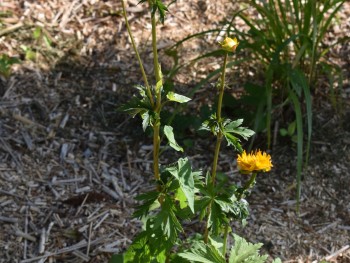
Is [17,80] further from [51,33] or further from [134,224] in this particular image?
[134,224]

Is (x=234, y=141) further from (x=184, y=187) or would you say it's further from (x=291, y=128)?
(x=291, y=128)


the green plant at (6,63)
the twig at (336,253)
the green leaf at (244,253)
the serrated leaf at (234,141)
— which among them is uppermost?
the serrated leaf at (234,141)

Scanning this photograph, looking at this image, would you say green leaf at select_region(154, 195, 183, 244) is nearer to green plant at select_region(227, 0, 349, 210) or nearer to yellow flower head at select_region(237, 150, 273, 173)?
yellow flower head at select_region(237, 150, 273, 173)

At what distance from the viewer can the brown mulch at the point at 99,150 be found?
2.67m

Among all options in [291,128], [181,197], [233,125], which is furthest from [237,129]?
[291,128]

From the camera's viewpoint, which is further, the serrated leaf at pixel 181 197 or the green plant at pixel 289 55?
the green plant at pixel 289 55

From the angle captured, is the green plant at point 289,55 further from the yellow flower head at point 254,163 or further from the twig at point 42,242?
the twig at point 42,242

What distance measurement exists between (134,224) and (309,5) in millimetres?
1302

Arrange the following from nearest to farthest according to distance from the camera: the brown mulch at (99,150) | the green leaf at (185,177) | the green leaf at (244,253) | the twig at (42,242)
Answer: the green leaf at (185,177) < the green leaf at (244,253) < the twig at (42,242) < the brown mulch at (99,150)

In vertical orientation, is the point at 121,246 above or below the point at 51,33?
below

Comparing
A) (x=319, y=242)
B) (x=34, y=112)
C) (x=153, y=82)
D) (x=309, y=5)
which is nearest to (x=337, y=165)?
(x=319, y=242)

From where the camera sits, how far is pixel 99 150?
9.93 feet

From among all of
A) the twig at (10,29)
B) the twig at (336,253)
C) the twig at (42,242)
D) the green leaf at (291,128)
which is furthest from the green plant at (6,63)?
the twig at (336,253)

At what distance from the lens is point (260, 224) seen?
2770 millimetres
